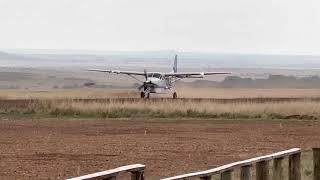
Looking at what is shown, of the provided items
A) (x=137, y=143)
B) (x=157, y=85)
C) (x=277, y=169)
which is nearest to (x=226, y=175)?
(x=277, y=169)

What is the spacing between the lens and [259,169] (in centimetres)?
973

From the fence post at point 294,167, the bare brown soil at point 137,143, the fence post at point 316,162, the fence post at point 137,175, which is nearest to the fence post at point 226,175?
the fence post at point 137,175

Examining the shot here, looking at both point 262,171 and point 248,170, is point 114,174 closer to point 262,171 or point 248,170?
point 248,170

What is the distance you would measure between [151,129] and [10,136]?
6.71m

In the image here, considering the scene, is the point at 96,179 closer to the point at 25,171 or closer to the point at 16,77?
the point at 25,171

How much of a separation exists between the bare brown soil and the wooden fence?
20.2 feet

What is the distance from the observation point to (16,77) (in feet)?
566

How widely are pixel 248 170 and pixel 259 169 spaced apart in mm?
633

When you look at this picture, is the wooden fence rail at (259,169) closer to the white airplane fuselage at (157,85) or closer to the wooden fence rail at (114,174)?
the wooden fence rail at (114,174)

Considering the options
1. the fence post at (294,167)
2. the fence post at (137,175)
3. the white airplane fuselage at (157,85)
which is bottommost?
the white airplane fuselage at (157,85)

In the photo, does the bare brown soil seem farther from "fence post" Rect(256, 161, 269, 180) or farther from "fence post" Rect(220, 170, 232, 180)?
"fence post" Rect(220, 170, 232, 180)

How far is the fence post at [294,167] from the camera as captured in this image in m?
10.7

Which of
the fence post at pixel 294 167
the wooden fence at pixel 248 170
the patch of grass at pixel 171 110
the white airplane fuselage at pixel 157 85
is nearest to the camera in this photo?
the wooden fence at pixel 248 170

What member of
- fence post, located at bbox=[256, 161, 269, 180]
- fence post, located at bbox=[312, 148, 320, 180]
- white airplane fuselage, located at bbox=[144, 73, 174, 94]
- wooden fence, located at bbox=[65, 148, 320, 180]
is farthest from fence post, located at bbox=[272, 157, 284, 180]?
white airplane fuselage, located at bbox=[144, 73, 174, 94]
